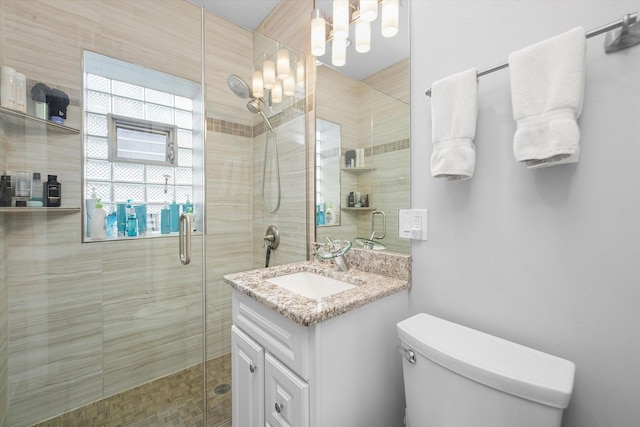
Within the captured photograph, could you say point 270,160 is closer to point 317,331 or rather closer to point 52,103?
point 52,103

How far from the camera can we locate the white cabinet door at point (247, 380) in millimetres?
992

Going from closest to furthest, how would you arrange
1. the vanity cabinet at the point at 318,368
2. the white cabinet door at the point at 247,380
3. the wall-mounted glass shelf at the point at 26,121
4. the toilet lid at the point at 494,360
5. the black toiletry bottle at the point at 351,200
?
the toilet lid at the point at 494,360, the vanity cabinet at the point at 318,368, the white cabinet door at the point at 247,380, the wall-mounted glass shelf at the point at 26,121, the black toiletry bottle at the point at 351,200

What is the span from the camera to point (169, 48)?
5.26 ft

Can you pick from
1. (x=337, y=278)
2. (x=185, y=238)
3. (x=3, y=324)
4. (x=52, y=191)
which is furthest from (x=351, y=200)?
(x=3, y=324)

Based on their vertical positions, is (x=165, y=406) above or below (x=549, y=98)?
Result: below

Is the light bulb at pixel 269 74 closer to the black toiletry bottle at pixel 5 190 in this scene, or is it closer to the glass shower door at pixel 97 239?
the glass shower door at pixel 97 239

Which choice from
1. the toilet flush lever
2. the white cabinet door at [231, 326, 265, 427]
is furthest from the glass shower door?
the toilet flush lever

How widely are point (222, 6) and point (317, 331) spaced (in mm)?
2222

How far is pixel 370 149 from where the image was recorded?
4.21ft

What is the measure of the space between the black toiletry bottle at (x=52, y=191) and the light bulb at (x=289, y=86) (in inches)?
52.6

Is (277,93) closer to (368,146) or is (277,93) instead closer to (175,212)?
(368,146)

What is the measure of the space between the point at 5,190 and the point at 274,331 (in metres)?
1.39

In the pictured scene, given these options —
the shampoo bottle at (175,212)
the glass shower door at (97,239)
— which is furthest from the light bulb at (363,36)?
the shampoo bottle at (175,212)

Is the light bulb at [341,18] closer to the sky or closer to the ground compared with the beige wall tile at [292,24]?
closer to the ground
